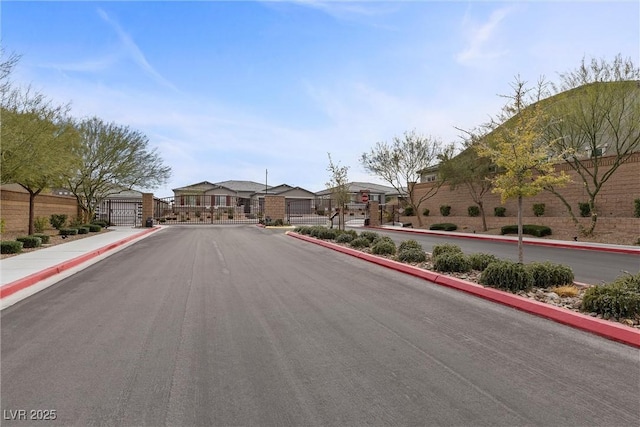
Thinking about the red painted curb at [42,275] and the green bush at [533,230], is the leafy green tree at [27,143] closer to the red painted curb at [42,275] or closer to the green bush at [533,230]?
the red painted curb at [42,275]

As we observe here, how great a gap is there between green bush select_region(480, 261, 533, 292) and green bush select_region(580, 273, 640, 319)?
1.27 m

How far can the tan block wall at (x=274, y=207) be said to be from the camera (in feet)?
123

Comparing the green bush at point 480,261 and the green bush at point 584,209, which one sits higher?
the green bush at point 584,209

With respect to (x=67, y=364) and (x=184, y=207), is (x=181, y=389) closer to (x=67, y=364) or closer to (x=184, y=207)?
(x=67, y=364)

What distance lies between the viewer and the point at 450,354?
4406 millimetres

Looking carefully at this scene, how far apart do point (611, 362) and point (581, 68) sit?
1990cm

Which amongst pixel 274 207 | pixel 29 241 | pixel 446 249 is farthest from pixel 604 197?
pixel 29 241

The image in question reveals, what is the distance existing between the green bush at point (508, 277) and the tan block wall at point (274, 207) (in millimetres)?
30822

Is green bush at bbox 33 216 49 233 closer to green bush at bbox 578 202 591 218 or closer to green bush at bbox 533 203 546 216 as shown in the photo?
green bush at bbox 533 203 546 216

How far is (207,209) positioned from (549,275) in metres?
55.7

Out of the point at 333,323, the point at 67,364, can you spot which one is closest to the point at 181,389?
the point at 67,364

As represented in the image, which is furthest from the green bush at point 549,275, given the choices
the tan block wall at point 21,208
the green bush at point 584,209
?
the tan block wall at point 21,208

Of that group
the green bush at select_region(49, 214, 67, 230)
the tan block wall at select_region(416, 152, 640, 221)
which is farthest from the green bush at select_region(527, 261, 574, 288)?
the green bush at select_region(49, 214, 67, 230)

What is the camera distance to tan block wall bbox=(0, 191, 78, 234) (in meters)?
20.0
